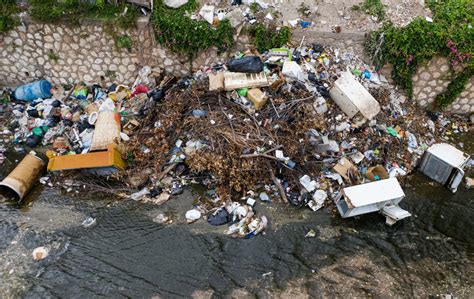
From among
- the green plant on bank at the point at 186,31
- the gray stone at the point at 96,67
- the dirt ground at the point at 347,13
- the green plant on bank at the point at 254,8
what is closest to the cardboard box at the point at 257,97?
the green plant on bank at the point at 186,31

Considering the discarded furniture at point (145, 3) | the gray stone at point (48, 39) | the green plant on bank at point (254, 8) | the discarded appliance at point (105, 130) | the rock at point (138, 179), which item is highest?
the green plant on bank at point (254, 8)

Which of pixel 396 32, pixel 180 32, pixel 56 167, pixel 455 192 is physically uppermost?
pixel 396 32

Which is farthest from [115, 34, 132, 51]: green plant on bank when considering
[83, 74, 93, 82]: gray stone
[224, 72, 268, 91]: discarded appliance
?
[224, 72, 268, 91]: discarded appliance

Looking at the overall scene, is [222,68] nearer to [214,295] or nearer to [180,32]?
[180,32]

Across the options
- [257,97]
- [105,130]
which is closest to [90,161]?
[105,130]

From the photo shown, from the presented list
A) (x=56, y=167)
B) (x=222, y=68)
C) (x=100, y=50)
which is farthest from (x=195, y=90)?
(x=56, y=167)

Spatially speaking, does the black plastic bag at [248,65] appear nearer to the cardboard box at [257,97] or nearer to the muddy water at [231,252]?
the cardboard box at [257,97]
